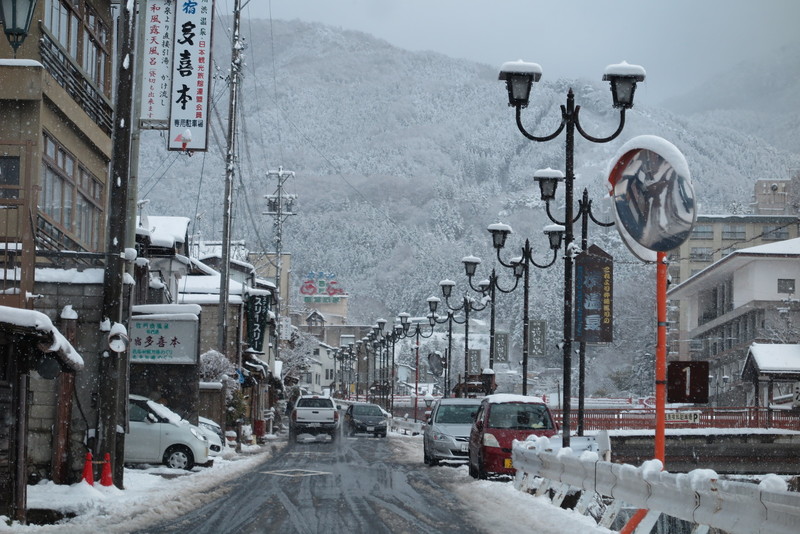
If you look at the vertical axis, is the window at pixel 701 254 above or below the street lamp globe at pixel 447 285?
above

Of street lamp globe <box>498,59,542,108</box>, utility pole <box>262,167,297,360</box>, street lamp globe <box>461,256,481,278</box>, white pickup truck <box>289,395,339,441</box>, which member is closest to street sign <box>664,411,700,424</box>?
street lamp globe <box>461,256,481,278</box>

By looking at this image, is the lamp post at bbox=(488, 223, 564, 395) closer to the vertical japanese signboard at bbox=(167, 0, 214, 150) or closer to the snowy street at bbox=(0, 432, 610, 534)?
the snowy street at bbox=(0, 432, 610, 534)

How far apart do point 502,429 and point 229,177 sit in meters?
16.4

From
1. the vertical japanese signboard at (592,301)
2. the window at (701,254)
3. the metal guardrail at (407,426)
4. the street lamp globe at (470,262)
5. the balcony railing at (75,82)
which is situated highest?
the window at (701,254)

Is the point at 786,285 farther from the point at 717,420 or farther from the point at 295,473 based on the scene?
the point at 295,473

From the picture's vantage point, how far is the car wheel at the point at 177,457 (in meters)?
24.2

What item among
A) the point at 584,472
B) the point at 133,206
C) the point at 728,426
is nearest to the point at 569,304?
the point at 584,472

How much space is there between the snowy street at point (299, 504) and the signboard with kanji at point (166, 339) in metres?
2.82

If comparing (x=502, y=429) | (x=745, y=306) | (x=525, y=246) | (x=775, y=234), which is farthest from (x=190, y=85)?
(x=775, y=234)

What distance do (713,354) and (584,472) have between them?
6922cm

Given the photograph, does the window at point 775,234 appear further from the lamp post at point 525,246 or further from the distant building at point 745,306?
the lamp post at point 525,246

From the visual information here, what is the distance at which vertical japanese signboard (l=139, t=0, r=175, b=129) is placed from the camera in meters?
22.7

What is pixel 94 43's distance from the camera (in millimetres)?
27531

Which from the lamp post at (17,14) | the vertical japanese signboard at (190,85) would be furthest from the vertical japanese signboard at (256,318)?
the lamp post at (17,14)
